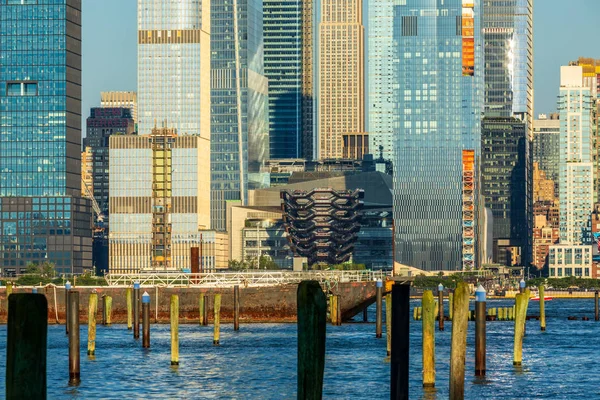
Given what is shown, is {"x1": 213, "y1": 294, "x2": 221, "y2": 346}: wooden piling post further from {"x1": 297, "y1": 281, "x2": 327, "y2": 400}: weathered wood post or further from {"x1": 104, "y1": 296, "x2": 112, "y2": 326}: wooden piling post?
{"x1": 297, "y1": 281, "x2": 327, "y2": 400}: weathered wood post

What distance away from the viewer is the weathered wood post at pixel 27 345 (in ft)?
105

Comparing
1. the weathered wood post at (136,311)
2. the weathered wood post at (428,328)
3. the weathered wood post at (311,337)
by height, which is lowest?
the weathered wood post at (136,311)

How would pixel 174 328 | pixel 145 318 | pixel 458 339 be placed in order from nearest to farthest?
pixel 458 339
pixel 174 328
pixel 145 318

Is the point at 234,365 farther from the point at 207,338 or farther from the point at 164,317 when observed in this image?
the point at 164,317

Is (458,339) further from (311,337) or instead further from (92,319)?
(92,319)

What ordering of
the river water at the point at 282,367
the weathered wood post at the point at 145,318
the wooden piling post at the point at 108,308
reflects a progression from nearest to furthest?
the river water at the point at 282,367
the weathered wood post at the point at 145,318
the wooden piling post at the point at 108,308

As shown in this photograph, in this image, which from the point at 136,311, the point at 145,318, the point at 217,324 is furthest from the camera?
the point at 136,311

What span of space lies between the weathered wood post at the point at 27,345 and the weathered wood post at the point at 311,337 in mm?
6644

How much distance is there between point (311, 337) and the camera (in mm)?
36000

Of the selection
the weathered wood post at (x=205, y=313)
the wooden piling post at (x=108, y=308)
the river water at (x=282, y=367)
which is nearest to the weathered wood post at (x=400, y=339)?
the river water at (x=282, y=367)

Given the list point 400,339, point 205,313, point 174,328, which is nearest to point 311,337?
point 400,339

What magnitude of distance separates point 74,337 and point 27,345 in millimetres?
41928

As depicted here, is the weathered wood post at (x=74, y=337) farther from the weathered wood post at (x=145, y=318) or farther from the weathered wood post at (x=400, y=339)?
the weathered wood post at (x=400, y=339)

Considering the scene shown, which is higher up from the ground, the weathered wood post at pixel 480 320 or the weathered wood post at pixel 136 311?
the weathered wood post at pixel 480 320
